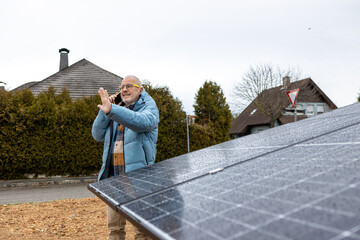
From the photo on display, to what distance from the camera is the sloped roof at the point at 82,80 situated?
20.0 meters

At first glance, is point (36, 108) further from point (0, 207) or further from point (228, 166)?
point (228, 166)

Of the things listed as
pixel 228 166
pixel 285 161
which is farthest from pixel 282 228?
pixel 228 166

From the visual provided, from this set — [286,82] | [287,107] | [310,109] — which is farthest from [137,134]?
[310,109]

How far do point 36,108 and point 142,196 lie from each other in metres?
12.9

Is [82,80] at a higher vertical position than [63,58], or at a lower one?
lower

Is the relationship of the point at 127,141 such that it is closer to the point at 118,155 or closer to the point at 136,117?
the point at 118,155

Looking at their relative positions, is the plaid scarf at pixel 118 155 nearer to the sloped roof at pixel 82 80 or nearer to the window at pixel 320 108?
the sloped roof at pixel 82 80

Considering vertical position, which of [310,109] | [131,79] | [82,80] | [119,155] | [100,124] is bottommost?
[119,155]

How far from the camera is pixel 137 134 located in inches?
122

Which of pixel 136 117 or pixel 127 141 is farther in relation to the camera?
pixel 127 141

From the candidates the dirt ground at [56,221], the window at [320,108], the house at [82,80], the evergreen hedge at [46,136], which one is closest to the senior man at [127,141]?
the dirt ground at [56,221]

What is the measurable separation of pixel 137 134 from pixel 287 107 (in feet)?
84.9

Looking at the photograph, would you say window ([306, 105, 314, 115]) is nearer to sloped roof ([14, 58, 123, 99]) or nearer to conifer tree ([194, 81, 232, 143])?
conifer tree ([194, 81, 232, 143])

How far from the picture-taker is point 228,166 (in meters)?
1.72
